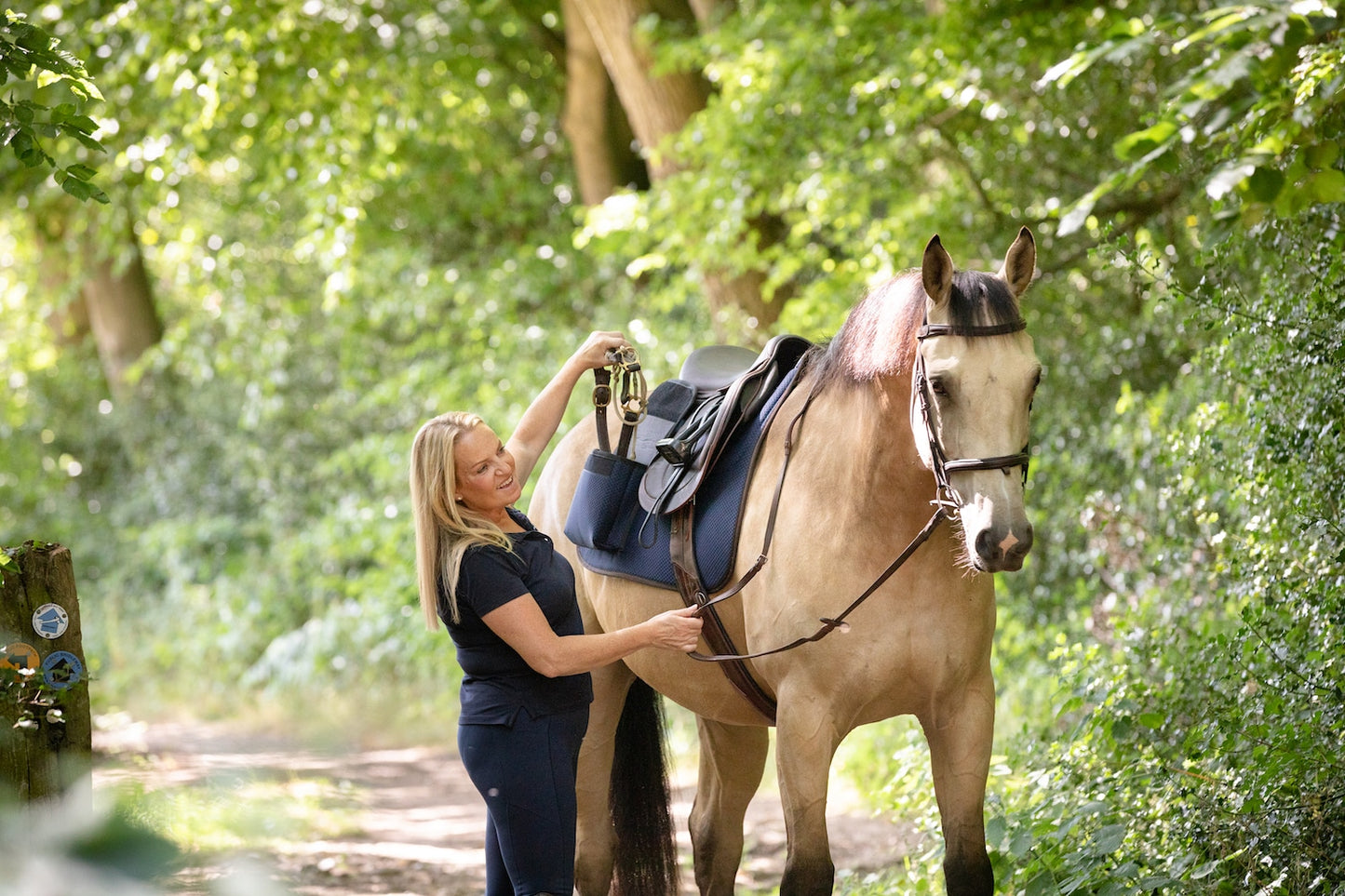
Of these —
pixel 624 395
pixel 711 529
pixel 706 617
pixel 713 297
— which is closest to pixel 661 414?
pixel 624 395

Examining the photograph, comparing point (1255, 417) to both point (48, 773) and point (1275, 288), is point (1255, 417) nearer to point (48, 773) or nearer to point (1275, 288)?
point (1275, 288)

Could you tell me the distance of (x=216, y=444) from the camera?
13.2 metres

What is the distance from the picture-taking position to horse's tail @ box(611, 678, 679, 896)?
394 centimetres

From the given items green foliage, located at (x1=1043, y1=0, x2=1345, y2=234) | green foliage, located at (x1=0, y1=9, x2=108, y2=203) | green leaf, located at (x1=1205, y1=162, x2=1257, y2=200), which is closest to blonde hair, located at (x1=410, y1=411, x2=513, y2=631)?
green foliage, located at (x1=0, y1=9, x2=108, y2=203)

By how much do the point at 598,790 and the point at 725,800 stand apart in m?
0.43

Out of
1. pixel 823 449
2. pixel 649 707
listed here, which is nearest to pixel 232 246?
pixel 649 707

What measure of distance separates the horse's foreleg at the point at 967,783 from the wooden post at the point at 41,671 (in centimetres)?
207

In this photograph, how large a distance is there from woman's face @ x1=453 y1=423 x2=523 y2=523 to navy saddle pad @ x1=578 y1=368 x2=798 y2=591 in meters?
0.55

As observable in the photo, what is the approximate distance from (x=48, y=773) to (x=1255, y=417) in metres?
3.57

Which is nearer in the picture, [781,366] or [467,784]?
[781,366]

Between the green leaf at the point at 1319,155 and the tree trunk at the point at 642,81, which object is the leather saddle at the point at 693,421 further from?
the tree trunk at the point at 642,81

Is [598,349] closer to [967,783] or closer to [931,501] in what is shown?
[931,501]

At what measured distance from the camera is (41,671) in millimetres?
2965

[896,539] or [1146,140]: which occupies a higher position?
[1146,140]
